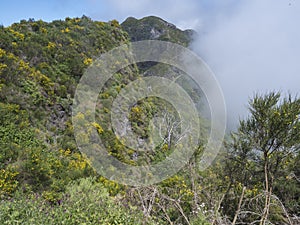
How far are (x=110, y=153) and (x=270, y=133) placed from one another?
5.13m

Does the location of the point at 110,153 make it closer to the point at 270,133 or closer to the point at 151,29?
the point at 270,133

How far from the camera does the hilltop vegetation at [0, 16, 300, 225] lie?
4145 millimetres

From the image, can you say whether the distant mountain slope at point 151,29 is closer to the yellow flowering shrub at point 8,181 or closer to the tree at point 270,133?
the tree at point 270,133

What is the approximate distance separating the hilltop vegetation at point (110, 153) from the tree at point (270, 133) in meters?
0.02

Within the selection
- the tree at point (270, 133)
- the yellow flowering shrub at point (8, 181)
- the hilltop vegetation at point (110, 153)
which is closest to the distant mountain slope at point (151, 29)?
the hilltop vegetation at point (110, 153)

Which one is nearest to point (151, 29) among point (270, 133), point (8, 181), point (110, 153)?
point (110, 153)

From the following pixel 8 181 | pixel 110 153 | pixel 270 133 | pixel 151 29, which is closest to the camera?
pixel 270 133

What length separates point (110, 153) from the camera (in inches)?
341

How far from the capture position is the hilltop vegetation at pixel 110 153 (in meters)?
4.14

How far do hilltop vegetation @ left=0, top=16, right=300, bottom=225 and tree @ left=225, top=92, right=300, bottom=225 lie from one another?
0.02 metres

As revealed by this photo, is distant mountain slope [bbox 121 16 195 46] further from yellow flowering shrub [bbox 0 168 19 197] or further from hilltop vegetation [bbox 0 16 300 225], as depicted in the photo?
yellow flowering shrub [bbox 0 168 19 197]

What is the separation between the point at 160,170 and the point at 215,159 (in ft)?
5.49

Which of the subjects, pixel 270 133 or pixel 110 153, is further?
pixel 110 153

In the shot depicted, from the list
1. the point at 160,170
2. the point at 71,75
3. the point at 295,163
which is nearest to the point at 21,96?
the point at 71,75
